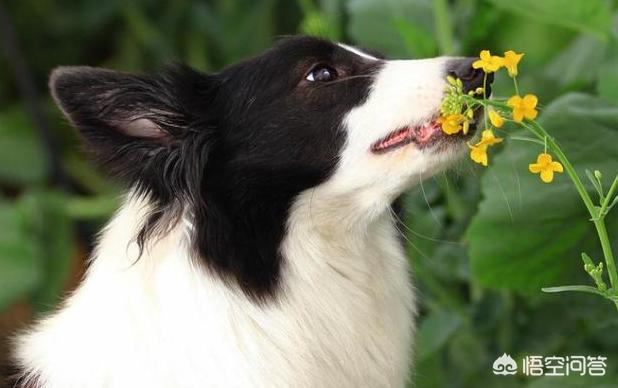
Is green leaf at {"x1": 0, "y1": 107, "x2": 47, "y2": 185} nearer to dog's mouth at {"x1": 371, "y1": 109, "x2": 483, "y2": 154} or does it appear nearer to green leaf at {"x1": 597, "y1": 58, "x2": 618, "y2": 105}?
green leaf at {"x1": 597, "y1": 58, "x2": 618, "y2": 105}

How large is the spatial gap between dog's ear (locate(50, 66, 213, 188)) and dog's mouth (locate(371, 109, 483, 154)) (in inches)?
13.6

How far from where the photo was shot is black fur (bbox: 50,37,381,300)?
6.52 ft

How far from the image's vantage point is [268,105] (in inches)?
79.9

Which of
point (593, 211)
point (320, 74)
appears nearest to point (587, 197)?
point (593, 211)

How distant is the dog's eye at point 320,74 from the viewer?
2.02m

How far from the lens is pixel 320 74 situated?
2.02 m

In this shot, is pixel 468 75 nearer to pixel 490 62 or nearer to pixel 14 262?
pixel 490 62

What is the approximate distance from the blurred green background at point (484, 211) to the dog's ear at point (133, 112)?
8 cm

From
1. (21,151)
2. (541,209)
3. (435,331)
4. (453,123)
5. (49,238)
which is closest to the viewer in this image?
(453,123)

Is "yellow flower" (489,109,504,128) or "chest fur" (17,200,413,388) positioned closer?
"yellow flower" (489,109,504,128)

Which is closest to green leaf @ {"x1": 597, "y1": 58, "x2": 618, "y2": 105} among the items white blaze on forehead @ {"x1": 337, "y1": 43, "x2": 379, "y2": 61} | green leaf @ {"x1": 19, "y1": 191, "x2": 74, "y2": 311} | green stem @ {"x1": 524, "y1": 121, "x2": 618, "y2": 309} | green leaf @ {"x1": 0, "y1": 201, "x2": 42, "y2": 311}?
white blaze on forehead @ {"x1": 337, "y1": 43, "x2": 379, "y2": 61}

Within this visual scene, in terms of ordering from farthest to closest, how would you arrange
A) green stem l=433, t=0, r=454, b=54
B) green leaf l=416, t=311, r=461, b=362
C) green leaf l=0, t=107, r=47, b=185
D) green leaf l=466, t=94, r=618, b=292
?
green leaf l=0, t=107, r=47, b=185
green stem l=433, t=0, r=454, b=54
green leaf l=416, t=311, r=461, b=362
green leaf l=466, t=94, r=618, b=292

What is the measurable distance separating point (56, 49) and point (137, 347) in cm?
322

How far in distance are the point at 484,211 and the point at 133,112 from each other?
0.68m
